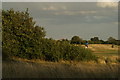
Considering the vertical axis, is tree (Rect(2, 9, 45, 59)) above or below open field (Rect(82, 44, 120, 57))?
above

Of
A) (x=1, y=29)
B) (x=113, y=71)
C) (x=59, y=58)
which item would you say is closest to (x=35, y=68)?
(x=113, y=71)

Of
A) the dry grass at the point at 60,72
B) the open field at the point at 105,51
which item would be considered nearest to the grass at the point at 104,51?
the open field at the point at 105,51

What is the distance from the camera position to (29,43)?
26.8 metres

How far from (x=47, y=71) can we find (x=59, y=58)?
12848mm

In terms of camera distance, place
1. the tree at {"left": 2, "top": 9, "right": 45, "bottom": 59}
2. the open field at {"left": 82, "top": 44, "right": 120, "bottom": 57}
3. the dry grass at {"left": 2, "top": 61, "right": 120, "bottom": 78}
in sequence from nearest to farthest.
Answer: the dry grass at {"left": 2, "top": 61, "right": 120, "bottom": 78} < the tree at {"left": 2, "top": 9, "right": 45, "bottom": 59} < the open field at {"left": 82, "top": 44, "right": 120, "bottom": 57}

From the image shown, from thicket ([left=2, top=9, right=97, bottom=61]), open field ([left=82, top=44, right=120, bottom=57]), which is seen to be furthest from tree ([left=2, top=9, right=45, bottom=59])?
open field ([left=82, top=44, right=120, bottom=57])

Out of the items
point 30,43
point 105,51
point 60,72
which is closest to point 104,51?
point 105,51

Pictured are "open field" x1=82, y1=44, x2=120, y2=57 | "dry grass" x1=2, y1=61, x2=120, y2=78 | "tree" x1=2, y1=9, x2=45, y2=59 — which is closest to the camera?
"dry grass" x1=2, y1=61, x2=120, y2=78

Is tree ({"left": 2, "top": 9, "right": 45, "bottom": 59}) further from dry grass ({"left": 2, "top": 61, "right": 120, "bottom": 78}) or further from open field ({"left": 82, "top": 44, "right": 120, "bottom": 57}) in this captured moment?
dry grass ({"left": 2, "top": 61, "right": 120, "bottom": 78})

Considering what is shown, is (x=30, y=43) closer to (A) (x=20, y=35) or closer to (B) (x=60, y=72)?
(A) (x=20, y=35)

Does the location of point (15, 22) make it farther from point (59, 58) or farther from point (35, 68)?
point (35, 68)

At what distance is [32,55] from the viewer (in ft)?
84.9

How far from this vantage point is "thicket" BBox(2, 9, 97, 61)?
25.4 meters

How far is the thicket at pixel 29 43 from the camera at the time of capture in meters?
25.4
